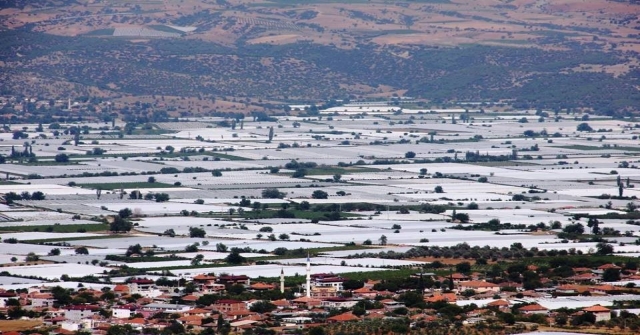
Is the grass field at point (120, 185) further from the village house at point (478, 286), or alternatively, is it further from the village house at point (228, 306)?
the village house at point (228, 306)

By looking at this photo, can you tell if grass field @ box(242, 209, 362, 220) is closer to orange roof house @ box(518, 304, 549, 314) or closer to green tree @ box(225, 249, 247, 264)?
green tree @ box(225, 249, 247, 264)

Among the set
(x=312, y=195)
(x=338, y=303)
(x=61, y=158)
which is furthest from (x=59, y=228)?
(x=61, y=158)

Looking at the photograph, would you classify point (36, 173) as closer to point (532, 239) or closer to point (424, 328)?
point (532, 239)

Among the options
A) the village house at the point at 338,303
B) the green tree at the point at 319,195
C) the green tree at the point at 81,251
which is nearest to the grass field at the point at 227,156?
the green tree at the point at 319,195

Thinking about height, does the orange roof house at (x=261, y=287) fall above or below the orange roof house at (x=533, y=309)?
above

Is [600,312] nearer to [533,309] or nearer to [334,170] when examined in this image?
[533,309]

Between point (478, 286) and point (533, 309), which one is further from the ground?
point (478, 286)

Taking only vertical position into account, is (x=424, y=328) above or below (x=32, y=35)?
below

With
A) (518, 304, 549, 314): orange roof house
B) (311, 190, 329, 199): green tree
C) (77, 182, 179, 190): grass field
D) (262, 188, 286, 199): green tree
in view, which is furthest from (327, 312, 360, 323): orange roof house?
(77, 182, 179, 190): grass field

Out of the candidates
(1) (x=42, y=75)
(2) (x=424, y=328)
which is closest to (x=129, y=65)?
(1) (x=42, y=75)
